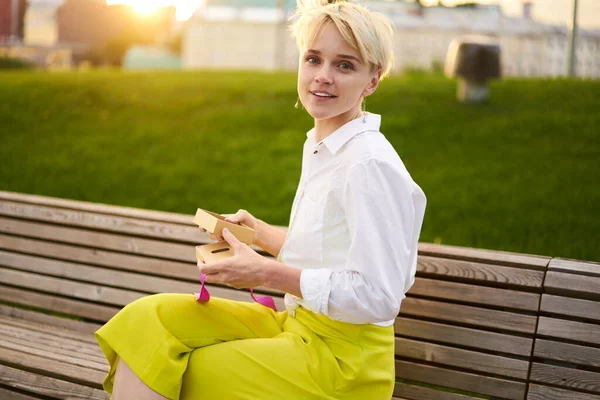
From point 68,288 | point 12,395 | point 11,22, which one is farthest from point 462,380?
point 11,22

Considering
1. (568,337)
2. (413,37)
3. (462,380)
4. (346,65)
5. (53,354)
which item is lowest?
(53,354)

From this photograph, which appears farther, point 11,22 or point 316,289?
point 11,22

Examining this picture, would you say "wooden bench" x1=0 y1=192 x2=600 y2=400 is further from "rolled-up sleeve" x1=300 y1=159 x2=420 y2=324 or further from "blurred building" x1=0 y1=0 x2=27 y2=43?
"blurred building" x1=0 y1=0 x2=27 y2=43

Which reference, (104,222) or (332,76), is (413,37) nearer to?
(104,222)

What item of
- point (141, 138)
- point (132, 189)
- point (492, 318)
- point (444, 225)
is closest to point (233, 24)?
point (141, 138)

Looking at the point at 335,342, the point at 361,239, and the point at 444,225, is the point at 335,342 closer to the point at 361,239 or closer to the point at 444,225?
the point at 361,239

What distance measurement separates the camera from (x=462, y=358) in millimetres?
2930

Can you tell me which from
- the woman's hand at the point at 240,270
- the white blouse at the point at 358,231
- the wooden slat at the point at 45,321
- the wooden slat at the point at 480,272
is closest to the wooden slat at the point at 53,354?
the wooden slat at the point at 45,321

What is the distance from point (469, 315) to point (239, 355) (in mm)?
1051

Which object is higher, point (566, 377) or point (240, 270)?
point (240, 270)

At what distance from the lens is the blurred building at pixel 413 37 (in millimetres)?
13797

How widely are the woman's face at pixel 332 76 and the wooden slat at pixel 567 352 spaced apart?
1121 millimetres

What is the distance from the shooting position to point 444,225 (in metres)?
5.75

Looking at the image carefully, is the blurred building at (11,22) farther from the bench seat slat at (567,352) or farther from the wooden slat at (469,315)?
the bench seat slat at (567,352)
